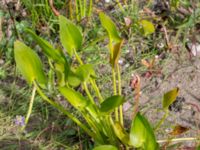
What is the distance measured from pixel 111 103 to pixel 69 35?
0.33m

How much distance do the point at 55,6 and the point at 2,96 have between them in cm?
59

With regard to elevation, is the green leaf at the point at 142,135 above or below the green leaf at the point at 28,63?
below

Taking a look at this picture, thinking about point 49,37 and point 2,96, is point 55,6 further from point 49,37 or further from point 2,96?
point 2,96

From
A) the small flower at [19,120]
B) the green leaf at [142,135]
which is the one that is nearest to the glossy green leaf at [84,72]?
the green leaf at [142,135]

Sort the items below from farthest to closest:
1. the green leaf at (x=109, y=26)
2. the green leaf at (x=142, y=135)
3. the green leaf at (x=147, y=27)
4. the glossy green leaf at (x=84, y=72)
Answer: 1. the green leaf at (x=147, y=27)
2. the green leaf at (x=109, y=26)
3. the glossy green leaf at (x=84, y=72)
4. the green leaf at (x=142, y=135)

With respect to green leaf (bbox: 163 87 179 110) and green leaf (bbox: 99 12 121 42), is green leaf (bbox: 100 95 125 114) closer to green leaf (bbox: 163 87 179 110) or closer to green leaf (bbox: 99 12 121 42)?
green leaf (bbox: 163 87 179 110)

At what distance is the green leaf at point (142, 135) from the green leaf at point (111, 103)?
0.29ft

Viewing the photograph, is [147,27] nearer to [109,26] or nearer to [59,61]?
[109,26]

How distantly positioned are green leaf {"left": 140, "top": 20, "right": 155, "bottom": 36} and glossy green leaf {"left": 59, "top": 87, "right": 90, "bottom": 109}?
68 cm

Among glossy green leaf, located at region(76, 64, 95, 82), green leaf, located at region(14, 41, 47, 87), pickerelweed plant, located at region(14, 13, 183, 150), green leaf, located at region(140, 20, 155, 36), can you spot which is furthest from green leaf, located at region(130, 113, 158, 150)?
green leaf, located at region(140, 20, 155, 36)

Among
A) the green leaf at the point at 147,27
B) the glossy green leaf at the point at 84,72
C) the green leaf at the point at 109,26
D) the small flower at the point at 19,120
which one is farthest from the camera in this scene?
the green leaf at the point at 147,27

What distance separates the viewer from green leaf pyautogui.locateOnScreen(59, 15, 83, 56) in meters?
1.94

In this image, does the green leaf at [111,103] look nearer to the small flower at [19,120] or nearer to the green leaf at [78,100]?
the green leaf at [78,100]

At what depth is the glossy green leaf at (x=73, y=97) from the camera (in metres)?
1.81
